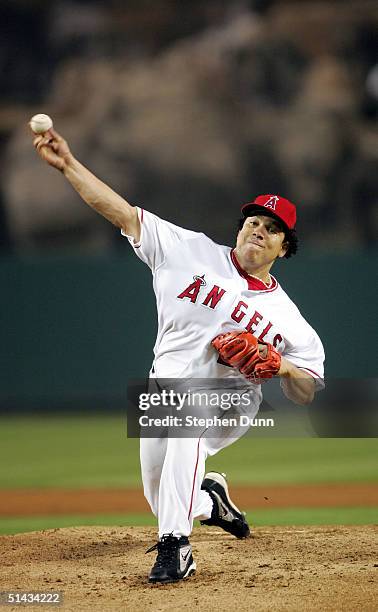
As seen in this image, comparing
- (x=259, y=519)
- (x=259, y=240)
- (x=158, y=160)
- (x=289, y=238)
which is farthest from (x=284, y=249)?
(x=158, y=160)

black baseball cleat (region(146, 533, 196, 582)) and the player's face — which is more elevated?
the player's face

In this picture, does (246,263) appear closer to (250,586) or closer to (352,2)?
(250,586)

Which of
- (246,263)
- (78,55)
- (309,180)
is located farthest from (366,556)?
(78,55)

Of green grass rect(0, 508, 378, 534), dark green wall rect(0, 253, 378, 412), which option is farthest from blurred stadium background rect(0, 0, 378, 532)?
green grass rect(0, 508, 378, 534)

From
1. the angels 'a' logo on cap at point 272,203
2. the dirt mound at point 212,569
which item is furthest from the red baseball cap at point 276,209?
the dirt mound at point 212,569

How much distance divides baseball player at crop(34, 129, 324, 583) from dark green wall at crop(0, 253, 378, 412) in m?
7.27

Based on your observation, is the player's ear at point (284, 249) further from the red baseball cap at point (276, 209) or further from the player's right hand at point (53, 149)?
the player's right hand at point (53, 149)

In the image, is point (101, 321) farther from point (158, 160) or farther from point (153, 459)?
point (153, 459)

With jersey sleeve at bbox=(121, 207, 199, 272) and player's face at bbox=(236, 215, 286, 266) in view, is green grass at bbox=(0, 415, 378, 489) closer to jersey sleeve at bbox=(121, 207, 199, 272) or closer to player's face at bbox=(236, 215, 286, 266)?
player's face at bbox=(236, 215, 286, 266)

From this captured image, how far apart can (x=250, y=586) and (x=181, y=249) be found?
1.44 m

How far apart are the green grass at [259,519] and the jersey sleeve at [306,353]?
1.81 meters

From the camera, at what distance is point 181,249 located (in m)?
4.18

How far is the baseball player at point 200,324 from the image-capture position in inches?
151

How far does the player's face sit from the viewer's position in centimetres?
426
